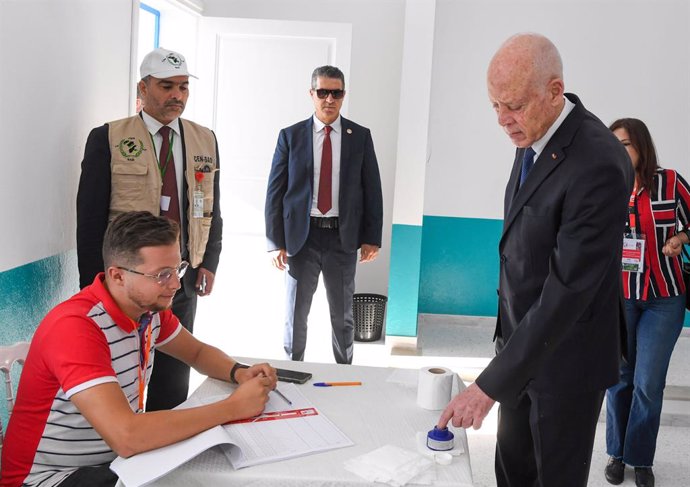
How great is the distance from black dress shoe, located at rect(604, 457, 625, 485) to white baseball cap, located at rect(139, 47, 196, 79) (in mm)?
2505

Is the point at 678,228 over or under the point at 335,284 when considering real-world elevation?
over

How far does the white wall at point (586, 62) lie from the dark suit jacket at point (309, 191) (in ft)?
5.59

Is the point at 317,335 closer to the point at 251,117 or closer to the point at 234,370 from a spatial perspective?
the point at 251,117

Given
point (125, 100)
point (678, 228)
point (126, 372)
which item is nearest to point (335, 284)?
point (125, 100)

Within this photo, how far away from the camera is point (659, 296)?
9.78ft

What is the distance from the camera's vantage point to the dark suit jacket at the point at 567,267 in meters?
1.69

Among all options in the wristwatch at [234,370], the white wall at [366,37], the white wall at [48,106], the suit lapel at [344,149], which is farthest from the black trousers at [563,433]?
the white wall at [366,37]

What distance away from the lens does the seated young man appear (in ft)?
5.05

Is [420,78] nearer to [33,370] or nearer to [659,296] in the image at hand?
[659,296]

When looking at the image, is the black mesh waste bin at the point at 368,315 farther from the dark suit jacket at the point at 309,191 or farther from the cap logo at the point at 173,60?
the cap logo at the point at 173,60

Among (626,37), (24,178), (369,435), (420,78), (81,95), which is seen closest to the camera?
(369,435)

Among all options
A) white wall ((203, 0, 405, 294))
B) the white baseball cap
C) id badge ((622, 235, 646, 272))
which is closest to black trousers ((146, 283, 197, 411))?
the white baseball cap

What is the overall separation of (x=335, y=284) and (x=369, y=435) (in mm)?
2293

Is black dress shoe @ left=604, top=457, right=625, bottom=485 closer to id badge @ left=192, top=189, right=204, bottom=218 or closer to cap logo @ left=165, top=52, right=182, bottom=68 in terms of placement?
id badge @ left=192, top=189, right=204, bottom=218
